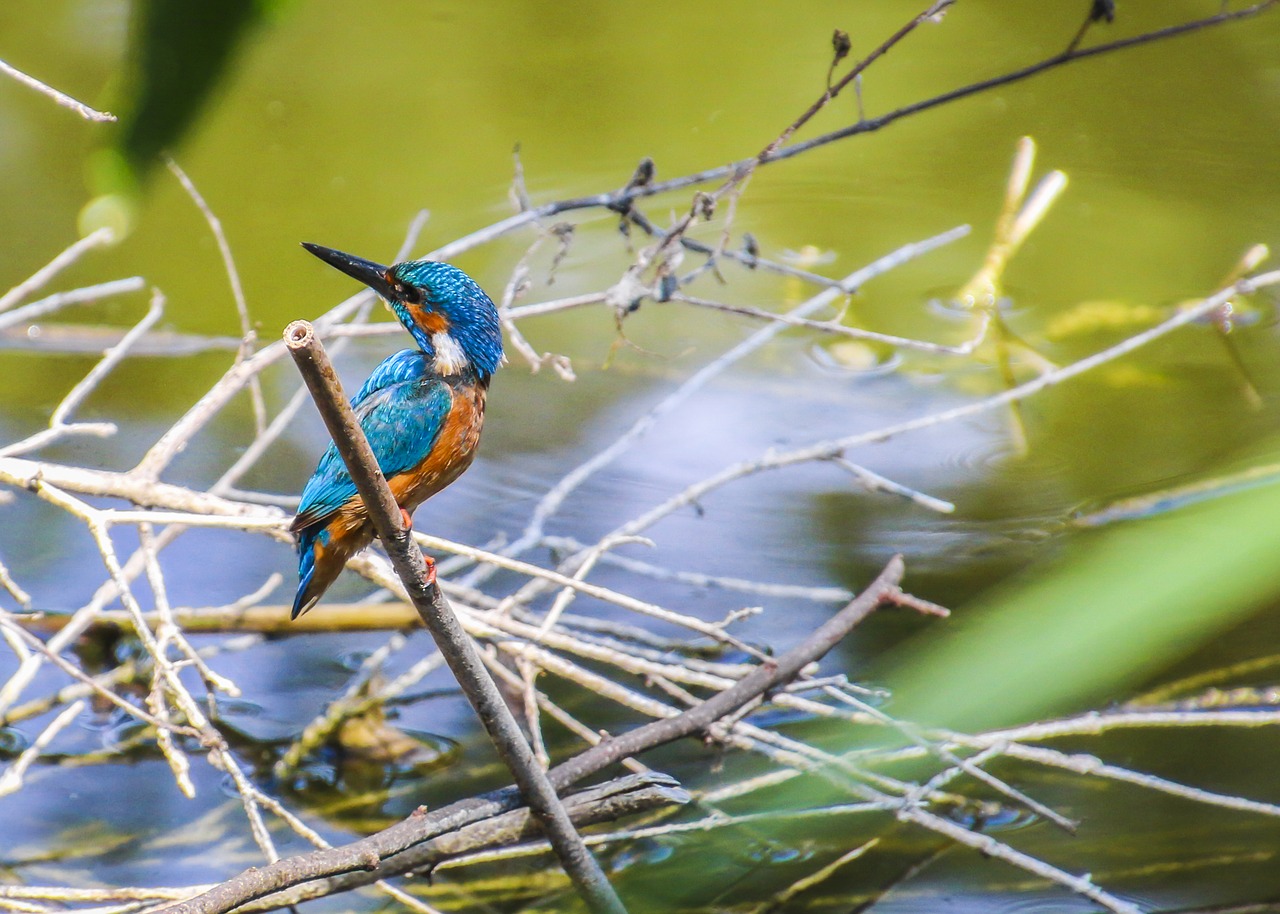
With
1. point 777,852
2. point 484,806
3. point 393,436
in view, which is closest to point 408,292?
point 393,436

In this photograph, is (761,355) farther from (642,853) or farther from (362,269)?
(362,269)

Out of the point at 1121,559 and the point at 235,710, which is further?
the point at 235,710

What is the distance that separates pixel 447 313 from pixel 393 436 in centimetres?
25

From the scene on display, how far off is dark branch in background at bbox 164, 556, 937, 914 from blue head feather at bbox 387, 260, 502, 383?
0.70m

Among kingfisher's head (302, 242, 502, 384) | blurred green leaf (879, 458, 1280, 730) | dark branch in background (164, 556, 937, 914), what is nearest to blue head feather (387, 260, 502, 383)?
kingfisher's head (302, 242, 502, 384)

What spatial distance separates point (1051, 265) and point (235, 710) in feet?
12.2

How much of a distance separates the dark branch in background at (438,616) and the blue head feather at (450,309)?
48 cm

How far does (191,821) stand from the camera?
8.85ft

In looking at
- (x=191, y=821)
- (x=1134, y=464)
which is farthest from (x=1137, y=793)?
(x=191, y=821)

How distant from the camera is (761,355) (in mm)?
4539

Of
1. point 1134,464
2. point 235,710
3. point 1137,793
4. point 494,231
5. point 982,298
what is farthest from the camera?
point 982,298

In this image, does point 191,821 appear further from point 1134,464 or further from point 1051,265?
point 1051,265

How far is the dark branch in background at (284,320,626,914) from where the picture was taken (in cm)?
112

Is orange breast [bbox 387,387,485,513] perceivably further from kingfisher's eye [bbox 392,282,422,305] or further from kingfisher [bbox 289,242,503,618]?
kingfisher's eye [bbox 392,282,422,305]
